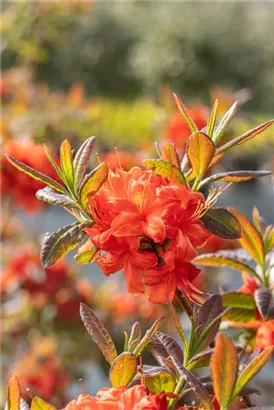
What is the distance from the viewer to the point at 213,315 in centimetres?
58

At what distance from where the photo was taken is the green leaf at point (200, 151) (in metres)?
0.59

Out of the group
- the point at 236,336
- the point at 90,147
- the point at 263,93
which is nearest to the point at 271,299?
the point at 236,336

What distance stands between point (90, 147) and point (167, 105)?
177 centimetres

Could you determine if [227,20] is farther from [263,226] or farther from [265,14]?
[263,226]

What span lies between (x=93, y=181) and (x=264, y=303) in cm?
21

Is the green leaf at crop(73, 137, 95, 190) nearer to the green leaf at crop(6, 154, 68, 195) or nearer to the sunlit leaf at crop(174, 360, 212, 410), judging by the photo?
the green leaf at crop(6, 154, 68, 195)

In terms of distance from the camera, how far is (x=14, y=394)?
1.81 feet

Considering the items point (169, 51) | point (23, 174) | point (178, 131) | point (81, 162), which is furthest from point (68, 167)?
point (169, 51)

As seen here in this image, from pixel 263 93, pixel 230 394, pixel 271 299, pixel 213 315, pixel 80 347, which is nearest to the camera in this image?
pixel 230 394

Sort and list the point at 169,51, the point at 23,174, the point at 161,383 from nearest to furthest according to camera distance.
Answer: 1. the point at 161,383
2. the point at 23,174
3. the point at 169,51

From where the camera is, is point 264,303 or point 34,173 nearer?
point 34,173

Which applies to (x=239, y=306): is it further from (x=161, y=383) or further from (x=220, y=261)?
(x=161, y=383)

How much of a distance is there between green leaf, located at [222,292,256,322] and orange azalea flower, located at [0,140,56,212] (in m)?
0.80

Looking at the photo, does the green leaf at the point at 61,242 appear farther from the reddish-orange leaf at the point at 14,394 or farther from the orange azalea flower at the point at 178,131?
the orange azalea flower at the point at 178,131
